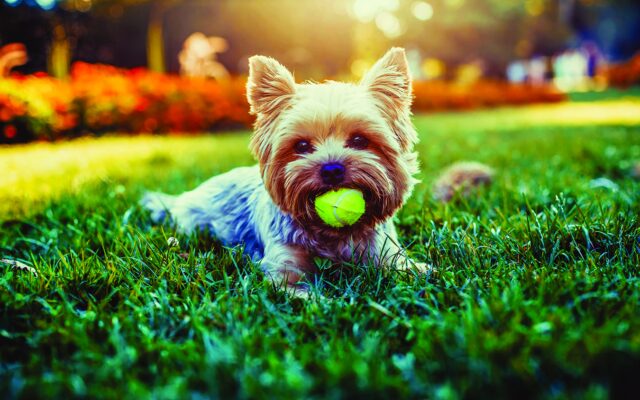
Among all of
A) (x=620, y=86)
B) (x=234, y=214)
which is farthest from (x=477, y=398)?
(x=620, y=86)

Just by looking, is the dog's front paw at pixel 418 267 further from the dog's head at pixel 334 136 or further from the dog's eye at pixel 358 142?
the dog's eye at pixel 358 142

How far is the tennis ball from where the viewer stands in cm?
293

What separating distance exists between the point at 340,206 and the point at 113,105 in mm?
11066

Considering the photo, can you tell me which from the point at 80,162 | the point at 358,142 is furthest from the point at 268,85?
the point at 80,162

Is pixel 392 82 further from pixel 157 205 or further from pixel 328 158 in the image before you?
pixel 157 205

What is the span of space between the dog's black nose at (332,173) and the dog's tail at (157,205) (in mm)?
1682

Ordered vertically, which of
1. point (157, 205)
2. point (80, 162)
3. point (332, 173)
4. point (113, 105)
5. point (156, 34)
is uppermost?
point (156, 34)

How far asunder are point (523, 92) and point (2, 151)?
2473 centimetres

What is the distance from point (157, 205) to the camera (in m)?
4.43

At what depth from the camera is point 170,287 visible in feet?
9.02

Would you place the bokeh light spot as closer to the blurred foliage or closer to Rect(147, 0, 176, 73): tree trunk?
the blurred foliage

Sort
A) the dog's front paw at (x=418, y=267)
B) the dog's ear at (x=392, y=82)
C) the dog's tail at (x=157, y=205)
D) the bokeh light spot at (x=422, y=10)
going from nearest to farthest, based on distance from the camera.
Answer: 1. the dog's front paw at (x=418, y=267)
2. the dog's ear at (x=392, y=82)
3. the dog's tail at (x=157, y=205)
4. the bokeh light spot at (x=422, y=10)

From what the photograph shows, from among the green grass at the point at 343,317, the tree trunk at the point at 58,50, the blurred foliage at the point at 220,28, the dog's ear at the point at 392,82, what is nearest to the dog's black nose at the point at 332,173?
the green grass at the point at 343,317

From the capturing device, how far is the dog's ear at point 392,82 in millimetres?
3283
